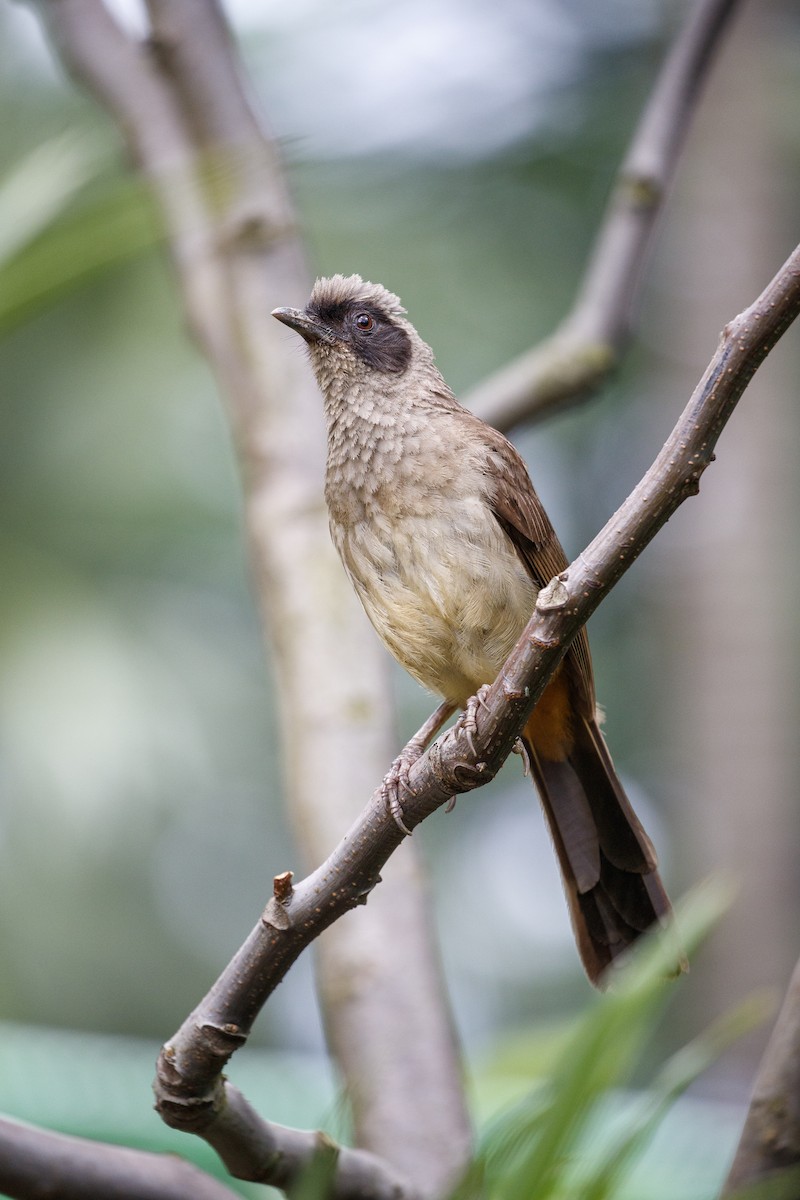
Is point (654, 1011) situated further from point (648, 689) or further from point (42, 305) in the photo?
point (648, 689)

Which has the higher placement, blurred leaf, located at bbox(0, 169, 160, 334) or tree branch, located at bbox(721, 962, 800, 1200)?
blurred leaf, located at bbox(0, 169, 160, 334)

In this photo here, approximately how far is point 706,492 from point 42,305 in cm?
685

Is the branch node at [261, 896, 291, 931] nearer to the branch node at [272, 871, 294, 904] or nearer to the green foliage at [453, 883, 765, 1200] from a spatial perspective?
the branch node at [272, 871, 294, 904]

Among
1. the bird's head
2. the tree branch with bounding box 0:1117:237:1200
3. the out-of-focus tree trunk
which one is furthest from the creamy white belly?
the out-of-focus tree trunk

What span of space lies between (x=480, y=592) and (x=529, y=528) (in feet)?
0.66

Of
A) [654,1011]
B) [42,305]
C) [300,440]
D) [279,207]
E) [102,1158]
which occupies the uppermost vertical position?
[279,207]

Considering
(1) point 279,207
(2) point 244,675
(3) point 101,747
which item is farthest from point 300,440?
(2) point 244,675

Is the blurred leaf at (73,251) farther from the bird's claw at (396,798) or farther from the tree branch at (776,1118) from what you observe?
the tree branch at (776,1118)

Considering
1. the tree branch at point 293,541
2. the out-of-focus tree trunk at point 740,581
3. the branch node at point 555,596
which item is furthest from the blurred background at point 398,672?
the branch node at point 555,596

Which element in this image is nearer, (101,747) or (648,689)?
(101,747)

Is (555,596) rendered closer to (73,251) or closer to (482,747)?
(482,747)

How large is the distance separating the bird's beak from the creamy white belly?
58 centimetres

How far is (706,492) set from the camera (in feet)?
25.2

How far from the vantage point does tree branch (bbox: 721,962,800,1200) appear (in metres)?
1.60
